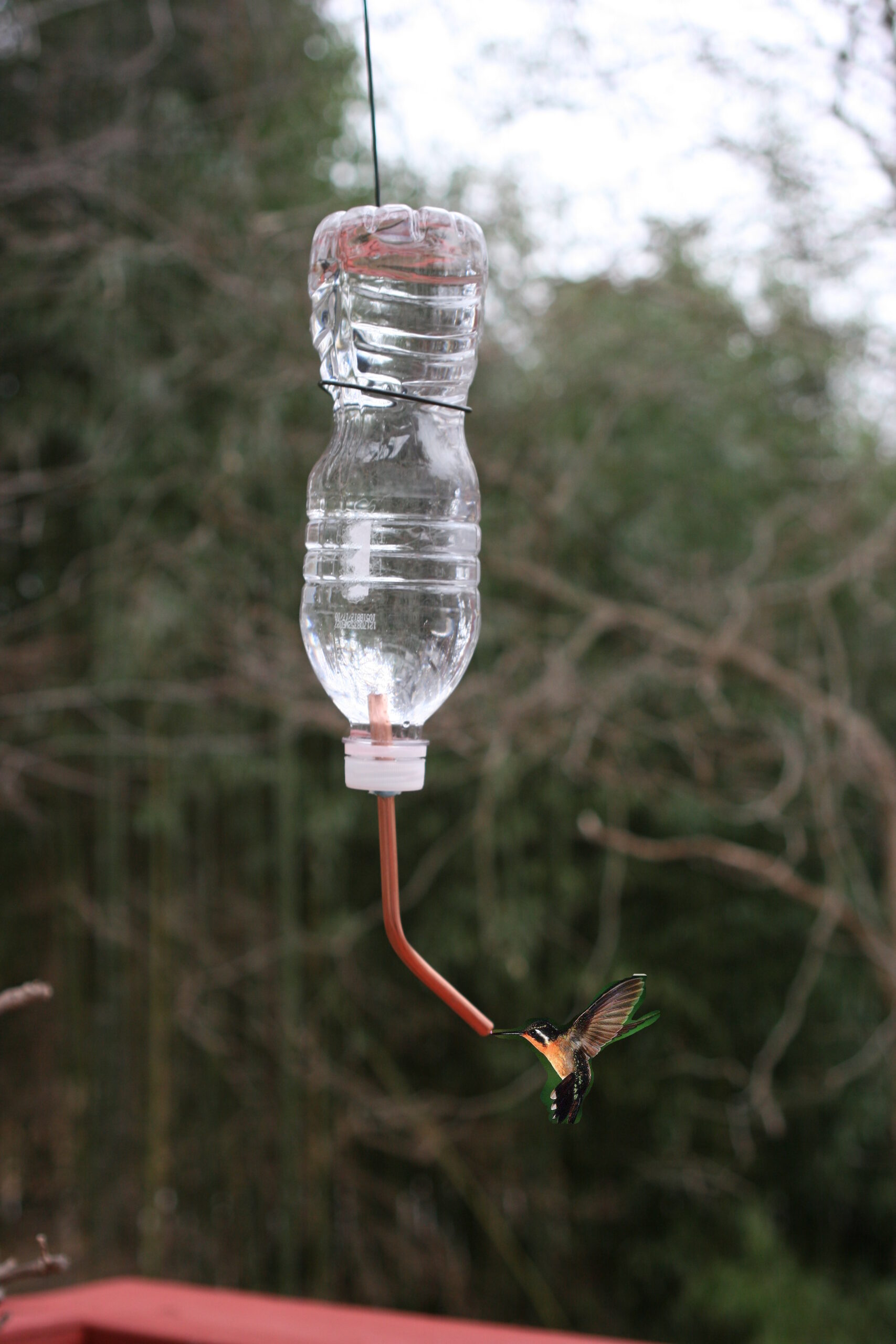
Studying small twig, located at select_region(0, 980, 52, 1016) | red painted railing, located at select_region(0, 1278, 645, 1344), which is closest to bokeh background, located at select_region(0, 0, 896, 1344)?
red painted railing, located at select_region(0, 1278, 645, 1344)

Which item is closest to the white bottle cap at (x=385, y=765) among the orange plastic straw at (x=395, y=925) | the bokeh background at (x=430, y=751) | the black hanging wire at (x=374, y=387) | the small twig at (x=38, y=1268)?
the orange plastic straw at (x=395, y=925)

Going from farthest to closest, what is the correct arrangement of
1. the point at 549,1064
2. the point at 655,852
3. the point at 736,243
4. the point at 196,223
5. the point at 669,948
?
1. the point at 669,948
2. the point at 196,223
3. the point at 736,243
4. the point at 655,852
5. the point at 549,1064

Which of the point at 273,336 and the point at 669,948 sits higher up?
the point at 273,336

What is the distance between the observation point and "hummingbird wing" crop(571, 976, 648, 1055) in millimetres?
339

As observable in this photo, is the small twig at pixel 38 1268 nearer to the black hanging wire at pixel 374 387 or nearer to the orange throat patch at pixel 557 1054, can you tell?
the orange throat patch at pixel 557 1054

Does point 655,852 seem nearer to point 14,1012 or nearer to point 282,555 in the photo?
point 282,555

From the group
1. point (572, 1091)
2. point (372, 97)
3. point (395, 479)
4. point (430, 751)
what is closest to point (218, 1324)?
point (572, 1091)

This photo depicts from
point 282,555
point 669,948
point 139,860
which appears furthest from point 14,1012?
point 669,948

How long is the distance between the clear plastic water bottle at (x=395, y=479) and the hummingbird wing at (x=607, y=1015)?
103 millimetres

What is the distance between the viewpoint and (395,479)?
1.32 ft

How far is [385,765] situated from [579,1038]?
0.35ft

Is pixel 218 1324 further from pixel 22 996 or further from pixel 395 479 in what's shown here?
pixel 395 479

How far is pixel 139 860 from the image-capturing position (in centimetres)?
244

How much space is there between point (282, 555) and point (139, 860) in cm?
77
